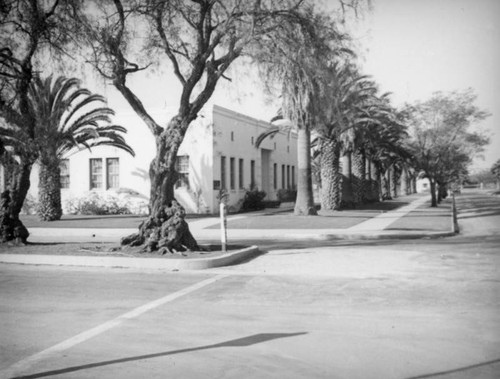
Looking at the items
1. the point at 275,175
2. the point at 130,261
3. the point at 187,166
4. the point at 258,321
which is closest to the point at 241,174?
the point at 187,166

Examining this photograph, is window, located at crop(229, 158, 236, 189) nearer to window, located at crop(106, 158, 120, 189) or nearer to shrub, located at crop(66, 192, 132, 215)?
shrub, located at crop(66, 192, 132, 215)

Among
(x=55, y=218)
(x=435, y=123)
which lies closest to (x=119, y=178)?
(x=55, y=218)

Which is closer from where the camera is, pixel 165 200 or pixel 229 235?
pixel 165 200

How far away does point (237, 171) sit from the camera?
109 ft

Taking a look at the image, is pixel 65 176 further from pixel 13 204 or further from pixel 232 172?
pixel 13 204

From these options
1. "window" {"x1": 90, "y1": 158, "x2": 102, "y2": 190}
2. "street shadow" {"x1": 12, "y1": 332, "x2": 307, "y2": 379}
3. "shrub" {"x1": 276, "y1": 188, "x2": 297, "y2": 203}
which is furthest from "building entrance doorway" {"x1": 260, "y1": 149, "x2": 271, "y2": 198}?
"street shadow" {"x1": 12, "y1": 332, "x2": 307, "y2": 379}

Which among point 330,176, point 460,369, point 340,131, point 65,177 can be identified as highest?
point 340,131

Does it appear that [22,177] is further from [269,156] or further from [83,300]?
[269,156]

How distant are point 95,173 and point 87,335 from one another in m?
27.1

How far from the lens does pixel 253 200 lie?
3312cm

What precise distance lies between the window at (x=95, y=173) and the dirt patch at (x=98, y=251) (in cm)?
1806

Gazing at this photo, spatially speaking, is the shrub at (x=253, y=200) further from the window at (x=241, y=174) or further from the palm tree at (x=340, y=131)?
the palm tree at (x=340, y=131)

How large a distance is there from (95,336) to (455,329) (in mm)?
3968

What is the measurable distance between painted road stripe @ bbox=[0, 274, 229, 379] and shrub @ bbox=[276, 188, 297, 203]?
31.6 meters
